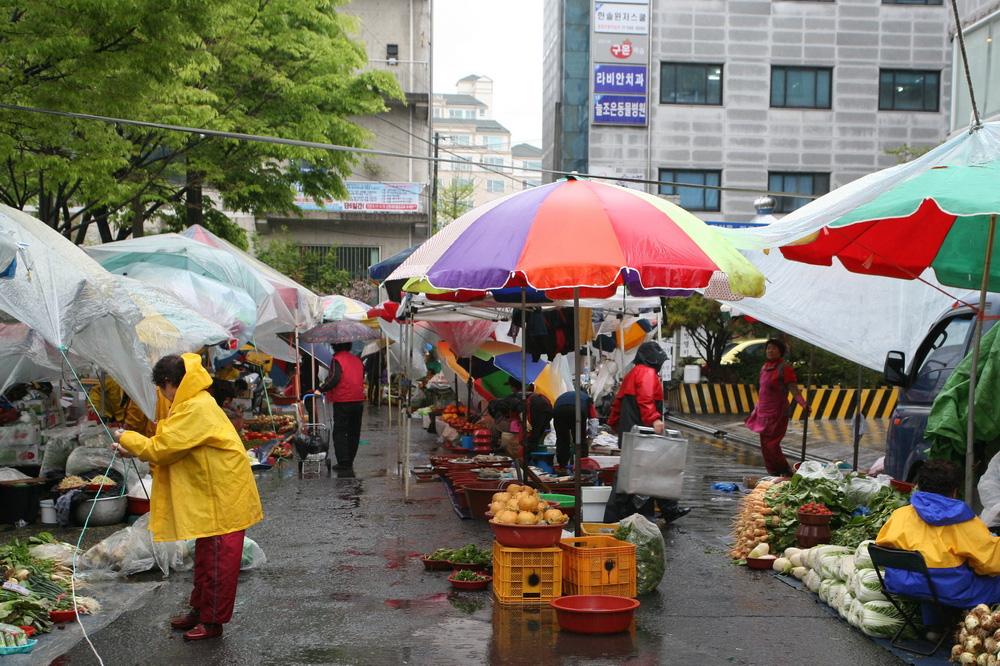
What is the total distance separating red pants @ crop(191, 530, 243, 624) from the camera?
7.05 metres

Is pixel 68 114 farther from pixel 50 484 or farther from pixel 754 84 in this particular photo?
pixel 754 84

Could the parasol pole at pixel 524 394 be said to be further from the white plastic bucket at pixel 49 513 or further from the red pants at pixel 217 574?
the white plastic bucket at pixel 49 513

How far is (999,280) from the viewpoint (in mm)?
8727

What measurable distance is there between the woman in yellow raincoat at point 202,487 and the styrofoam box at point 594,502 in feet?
14.6

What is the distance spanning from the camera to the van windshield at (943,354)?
951cm

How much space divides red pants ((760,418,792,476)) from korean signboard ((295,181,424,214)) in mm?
31099

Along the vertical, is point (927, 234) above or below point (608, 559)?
above

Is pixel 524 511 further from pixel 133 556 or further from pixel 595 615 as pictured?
pixel 133 556

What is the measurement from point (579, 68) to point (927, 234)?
103ft

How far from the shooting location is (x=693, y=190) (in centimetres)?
3919

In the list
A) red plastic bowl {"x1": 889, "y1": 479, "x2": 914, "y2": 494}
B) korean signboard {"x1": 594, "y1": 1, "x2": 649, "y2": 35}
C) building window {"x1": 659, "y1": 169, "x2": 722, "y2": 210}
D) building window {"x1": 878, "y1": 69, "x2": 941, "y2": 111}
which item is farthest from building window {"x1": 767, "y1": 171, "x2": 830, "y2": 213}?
red plastic bowl {"x1": 889, "y1": 479, "x2": 914, "y2": 494}

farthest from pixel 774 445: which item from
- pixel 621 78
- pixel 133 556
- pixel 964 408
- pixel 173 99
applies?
pixel 621 78

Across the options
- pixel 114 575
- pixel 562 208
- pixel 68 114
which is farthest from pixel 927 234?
pixel 68 114

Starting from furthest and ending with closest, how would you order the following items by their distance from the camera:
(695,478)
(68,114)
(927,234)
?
(695,478) → (68,114) → (927,234)
